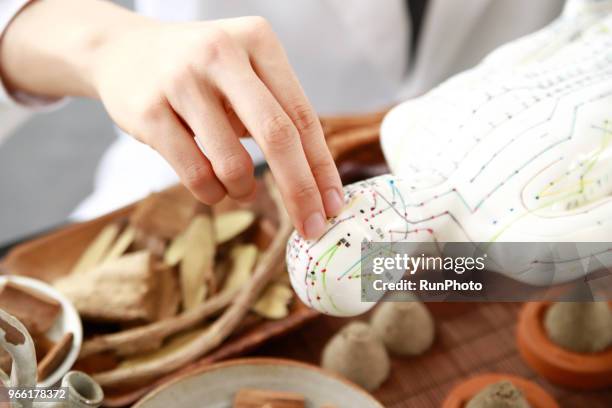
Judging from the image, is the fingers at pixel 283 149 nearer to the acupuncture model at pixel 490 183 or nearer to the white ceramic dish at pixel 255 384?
the acupuncture model at pixel 490 183

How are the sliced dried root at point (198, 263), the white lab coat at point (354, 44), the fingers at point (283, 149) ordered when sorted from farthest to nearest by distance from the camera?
the white lab coat at point (354, 44) → the sliced dried root at point (198, 263) → the fingers at point (283, 149)


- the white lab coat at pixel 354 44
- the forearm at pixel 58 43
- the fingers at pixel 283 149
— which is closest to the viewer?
the fingers at pixel 283 149

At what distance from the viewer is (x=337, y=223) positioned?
35cm

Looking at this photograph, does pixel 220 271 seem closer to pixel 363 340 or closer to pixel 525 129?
pixel 363 340

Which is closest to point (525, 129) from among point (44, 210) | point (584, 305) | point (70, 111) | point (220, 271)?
point (584, 305)

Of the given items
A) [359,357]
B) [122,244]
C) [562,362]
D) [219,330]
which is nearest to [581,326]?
[562,362]

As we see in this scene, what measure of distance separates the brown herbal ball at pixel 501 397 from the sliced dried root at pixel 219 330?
0.19 m

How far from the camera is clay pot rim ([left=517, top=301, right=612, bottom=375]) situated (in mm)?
491

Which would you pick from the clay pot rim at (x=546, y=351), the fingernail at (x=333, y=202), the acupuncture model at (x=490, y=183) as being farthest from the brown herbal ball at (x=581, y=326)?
the fingernail at (x=333, y=202)

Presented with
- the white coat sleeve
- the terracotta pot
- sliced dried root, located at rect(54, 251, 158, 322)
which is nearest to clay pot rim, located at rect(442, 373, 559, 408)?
the terracotta pot

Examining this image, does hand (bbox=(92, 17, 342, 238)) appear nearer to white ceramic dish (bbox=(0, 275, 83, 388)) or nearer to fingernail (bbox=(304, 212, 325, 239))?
fingernail (bbox=(304, 212, 325, 239))

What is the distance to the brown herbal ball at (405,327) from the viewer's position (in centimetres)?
52

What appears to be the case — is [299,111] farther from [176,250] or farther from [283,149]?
[176,250]

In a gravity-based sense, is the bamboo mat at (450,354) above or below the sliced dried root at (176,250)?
below
